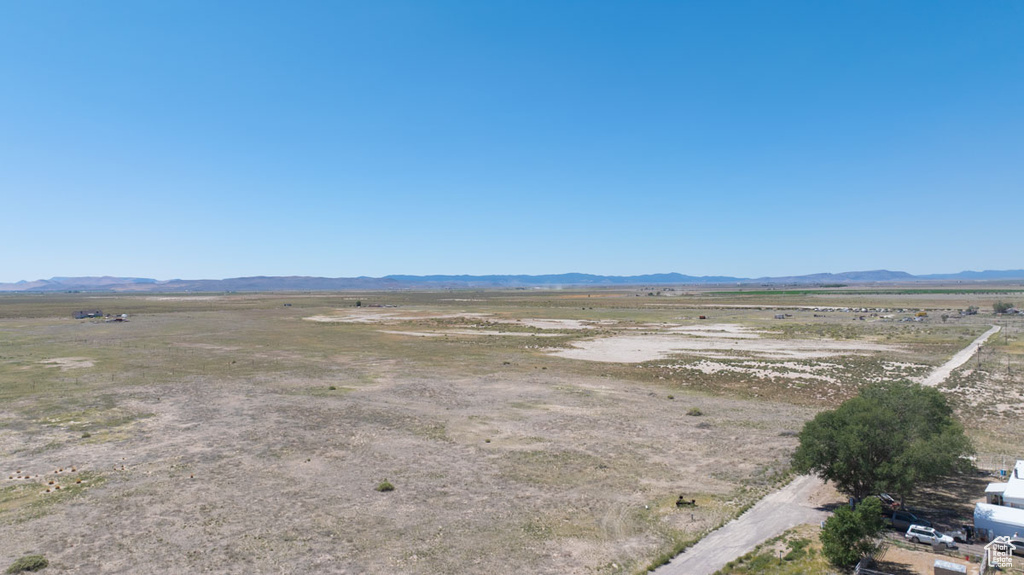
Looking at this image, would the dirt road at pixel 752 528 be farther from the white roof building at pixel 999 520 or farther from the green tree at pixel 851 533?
the white roof building at pixel 999 520

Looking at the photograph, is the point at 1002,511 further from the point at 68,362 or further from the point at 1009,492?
the point at 68,362

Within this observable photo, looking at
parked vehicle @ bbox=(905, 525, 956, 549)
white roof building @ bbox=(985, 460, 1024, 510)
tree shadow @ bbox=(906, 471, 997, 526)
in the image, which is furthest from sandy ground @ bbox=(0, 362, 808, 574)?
white roof building @ bbox=(985, 460, 1024, 510)

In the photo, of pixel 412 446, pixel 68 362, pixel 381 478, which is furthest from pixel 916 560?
pixel 68 362

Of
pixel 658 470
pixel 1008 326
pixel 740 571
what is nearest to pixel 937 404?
pixel 658 470

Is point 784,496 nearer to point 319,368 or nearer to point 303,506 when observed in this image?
point 303,506

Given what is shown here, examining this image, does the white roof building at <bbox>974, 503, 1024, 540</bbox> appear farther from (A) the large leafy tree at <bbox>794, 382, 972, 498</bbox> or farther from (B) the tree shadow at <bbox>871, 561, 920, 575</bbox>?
(B) the tree shadow at <bbox>871, 561, 920, 575</bbox>

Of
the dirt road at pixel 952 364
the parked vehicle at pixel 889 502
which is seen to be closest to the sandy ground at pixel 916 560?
the parked vehicle at pixel 889 502
